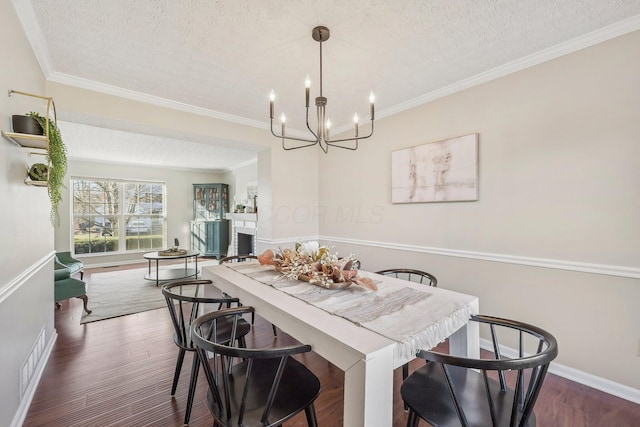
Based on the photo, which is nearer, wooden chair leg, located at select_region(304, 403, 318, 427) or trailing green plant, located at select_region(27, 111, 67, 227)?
wooden chair leg, located at select_region(304, 403, 318, 427)

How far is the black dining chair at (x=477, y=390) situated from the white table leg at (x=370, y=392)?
0.16 m

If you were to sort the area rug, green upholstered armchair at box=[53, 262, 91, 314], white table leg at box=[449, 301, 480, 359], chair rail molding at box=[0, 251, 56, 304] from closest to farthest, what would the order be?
chair rail molding at box=[0, 251, 56, 304] < white table leg at box=[449, 301, 480, 359] < green upholstered armchair at box=[53, 262, 91, 314] < the area rug

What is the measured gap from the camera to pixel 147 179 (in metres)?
6.91

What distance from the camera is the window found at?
620 cm

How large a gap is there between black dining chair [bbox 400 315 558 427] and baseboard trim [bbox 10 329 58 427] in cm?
221

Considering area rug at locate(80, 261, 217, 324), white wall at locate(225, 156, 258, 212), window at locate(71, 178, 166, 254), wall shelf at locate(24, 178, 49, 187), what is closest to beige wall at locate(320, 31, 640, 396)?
wall shelf at locate(24, 178, 49, 187)

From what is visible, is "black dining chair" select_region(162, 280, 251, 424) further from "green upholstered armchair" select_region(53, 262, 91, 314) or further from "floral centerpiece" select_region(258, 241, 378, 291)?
"green upholstered armchair" select_region(53, 262, 91, 314)

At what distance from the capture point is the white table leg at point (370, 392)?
98 centimetres

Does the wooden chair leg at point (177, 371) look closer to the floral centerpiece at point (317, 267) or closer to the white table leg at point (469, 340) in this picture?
the floral centerpiece at point (317, 267)

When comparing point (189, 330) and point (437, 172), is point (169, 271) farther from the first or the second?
point (437, 172)

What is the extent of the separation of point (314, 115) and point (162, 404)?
314 cm

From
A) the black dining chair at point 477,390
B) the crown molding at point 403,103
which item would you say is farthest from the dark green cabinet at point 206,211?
the black dining chair at point 477,390

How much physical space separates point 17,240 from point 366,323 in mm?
2045

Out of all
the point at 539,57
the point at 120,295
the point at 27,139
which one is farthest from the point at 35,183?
the point at 539,57
